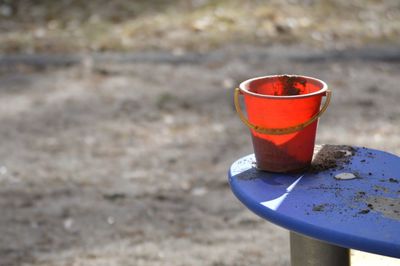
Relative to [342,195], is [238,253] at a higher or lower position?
lower

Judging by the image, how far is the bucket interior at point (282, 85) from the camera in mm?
1998

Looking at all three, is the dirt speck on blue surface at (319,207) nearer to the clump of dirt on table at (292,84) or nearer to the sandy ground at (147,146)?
the clump of dirt on table at (292,84)

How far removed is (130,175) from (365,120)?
1528 mm

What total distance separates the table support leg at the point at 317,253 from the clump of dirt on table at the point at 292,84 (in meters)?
0.39

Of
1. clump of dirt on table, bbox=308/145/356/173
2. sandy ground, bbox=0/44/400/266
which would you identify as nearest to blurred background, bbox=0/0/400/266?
sandy ground, bbox=0/44/400/266

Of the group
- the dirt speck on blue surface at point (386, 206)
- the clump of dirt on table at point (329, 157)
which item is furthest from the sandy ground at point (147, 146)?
the dirt speck on blue surface at point (386, 206)

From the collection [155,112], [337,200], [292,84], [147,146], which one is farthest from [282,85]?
[155,112]

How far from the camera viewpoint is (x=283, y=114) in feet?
6.08

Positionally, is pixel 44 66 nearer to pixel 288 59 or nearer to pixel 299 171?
pixel 288 59

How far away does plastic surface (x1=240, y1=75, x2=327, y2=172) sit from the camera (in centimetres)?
185

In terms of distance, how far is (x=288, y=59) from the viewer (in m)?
5.48

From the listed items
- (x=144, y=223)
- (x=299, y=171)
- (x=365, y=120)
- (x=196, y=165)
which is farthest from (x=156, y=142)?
(x=299, y=171)

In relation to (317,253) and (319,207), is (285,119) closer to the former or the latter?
(319,207)

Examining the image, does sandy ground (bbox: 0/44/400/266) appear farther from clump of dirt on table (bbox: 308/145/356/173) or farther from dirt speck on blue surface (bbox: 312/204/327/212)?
dirt speck on blue surface (bbox: 312/204/327/212)
